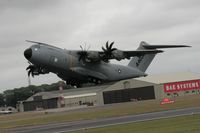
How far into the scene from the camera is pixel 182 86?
114250mm

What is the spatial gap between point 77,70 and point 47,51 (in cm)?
467

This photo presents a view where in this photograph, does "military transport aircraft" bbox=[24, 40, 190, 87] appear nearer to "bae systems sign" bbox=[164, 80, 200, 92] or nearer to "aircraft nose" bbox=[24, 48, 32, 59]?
"aircraft nose" bbox=[24, 48, 32, 59]

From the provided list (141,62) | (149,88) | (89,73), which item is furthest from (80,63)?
(149,88)

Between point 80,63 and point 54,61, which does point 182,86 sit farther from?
point 54,61

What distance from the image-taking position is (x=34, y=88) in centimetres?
19825

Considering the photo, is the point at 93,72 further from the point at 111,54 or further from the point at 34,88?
the point at 34,88

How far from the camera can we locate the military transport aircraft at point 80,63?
2071 inches

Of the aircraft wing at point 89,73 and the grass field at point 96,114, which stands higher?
the aircraft wing at point 89,73

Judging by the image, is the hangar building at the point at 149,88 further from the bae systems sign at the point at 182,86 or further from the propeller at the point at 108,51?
the propeller at the point at 108,51

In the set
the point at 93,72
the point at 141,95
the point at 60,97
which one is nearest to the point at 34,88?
the point at 60,97

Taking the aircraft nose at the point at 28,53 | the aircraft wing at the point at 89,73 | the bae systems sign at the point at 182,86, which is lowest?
the aircraft wing at the point at 89,73

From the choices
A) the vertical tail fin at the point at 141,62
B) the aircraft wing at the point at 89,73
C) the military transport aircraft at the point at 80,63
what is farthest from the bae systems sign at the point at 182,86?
the aircraft wing at the point at 89,73

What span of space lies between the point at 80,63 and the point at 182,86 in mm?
60423

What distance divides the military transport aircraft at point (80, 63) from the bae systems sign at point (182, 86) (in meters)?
48.5
